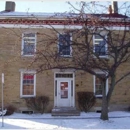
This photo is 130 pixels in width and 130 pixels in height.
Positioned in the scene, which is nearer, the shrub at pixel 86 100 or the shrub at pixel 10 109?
the shrub at pixel 10 109

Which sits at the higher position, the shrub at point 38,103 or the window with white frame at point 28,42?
the window with white frame at point 28,42

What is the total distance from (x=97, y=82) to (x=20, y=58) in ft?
21.5

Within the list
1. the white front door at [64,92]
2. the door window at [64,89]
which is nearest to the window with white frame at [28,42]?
the white front door at [64,92]

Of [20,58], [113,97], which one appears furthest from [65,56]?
[113,97]

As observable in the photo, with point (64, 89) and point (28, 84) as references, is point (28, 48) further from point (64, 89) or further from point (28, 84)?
point (64, 89)

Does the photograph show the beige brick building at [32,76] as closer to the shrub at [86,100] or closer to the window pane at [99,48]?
the shrub at [86,100]

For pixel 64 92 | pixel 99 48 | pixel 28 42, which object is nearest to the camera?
pixel 99 48

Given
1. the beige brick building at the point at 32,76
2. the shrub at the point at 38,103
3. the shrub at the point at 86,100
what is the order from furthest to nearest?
the beige brick building at the point at 32,76
the shrub at the point at 86,100
the shrub at the point at 38,103

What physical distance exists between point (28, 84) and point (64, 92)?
2994 mm

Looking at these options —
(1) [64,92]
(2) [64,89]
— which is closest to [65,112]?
(1) [64,92]

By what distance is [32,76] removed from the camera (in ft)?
66.4

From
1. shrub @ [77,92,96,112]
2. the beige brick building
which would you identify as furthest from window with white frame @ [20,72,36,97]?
shrub @ [77,92,96,112]

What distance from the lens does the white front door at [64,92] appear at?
2033 cm

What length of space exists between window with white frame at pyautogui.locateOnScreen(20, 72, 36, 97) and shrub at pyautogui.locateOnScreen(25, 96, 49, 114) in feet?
2.26
